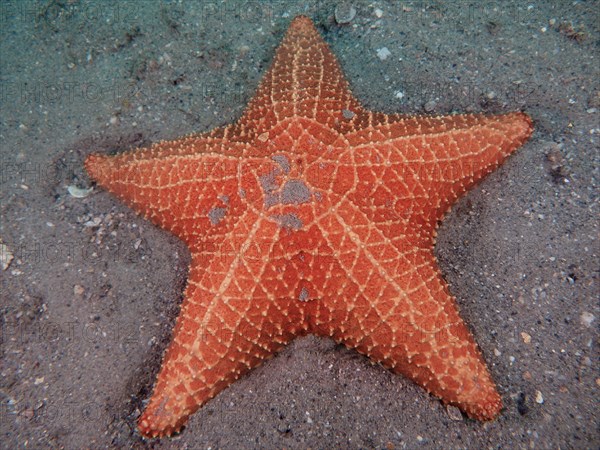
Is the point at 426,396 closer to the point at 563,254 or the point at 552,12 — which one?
the point at 563,254

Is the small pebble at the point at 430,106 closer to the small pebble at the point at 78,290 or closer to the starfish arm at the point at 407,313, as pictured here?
the starfish arm at the point at 407,313

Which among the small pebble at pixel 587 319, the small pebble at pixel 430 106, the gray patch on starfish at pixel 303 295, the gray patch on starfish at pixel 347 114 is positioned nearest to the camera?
the gray patch on starfish at pixel 303 295

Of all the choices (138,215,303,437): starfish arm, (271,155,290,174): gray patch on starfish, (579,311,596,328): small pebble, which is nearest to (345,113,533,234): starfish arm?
(271,155,290,174): gray patch on starfish

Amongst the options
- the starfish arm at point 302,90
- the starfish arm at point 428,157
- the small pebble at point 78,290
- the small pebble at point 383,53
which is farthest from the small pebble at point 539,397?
the small pebble at point 78,290

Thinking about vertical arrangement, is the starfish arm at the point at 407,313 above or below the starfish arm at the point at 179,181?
below

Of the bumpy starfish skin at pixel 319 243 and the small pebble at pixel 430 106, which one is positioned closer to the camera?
the bumpy starfish skin at pixel 319 243

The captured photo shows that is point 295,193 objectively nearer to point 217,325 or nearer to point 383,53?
point 217,325

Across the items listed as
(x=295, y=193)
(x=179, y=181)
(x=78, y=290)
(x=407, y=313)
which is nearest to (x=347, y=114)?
(x=295, y=193)
